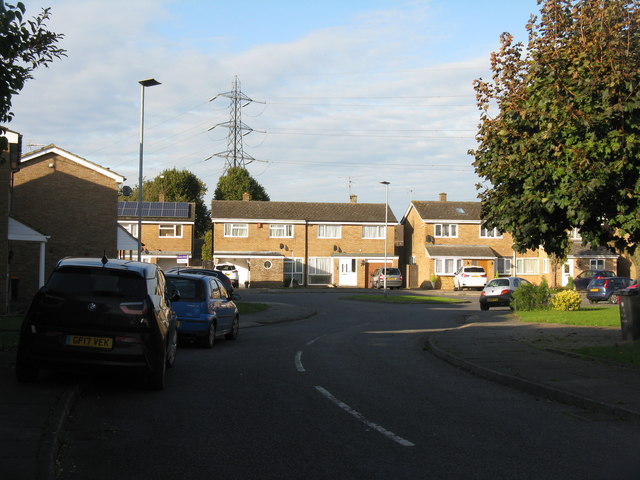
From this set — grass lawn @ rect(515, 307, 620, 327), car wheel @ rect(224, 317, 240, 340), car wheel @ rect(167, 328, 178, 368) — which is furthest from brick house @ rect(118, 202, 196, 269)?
car wheel @ rect(167, 328, 178, 368)

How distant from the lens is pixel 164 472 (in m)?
5.82

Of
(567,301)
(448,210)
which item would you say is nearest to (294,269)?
(448,210)

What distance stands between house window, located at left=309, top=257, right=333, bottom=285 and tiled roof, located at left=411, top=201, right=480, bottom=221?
9332 mm

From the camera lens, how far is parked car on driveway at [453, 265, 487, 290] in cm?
5288

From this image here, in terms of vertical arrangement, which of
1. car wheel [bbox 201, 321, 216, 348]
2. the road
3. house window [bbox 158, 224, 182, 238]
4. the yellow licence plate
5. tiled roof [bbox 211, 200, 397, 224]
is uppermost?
tiled roof [bbox 211, 200, 397, 224]

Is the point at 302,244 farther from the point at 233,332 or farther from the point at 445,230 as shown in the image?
the point at 233,332

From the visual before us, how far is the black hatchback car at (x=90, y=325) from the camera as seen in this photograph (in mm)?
9117

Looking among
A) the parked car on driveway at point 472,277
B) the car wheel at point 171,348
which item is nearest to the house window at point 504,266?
the parked car on driveway at point 472,277

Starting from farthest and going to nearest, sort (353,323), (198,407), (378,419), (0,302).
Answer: (353,323) → (0,302) → (198,407) → (378,419)

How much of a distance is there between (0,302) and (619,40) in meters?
18.0

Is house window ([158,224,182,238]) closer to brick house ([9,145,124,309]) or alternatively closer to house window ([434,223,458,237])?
house window ([434,223,458,237])

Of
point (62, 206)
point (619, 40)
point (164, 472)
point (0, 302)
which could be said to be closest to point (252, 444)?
point (164, 472)

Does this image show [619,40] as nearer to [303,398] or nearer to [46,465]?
[303,398]

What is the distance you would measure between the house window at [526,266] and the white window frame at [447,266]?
6.20 metres
